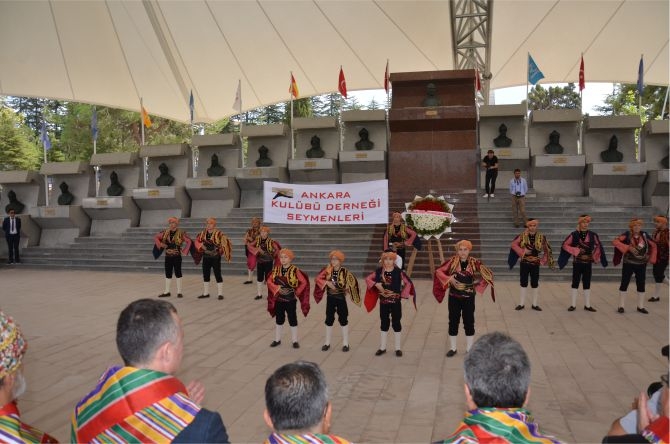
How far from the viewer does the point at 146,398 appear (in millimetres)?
2199

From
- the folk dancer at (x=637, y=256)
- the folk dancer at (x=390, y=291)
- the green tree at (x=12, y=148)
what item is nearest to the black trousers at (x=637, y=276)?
the folk dancer at (x=637, y=256)

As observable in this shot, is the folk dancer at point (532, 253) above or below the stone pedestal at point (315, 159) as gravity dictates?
below

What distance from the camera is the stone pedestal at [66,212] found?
65.5 feet

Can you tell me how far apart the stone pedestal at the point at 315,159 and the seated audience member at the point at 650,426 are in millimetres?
18947

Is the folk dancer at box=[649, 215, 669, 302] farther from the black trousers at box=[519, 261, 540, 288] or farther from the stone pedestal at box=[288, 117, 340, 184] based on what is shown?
the stone pedestal at box=[288, 117, 340, 184]

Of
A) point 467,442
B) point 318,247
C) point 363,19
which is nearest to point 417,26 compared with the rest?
point 363,19

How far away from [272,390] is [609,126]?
72.1ft

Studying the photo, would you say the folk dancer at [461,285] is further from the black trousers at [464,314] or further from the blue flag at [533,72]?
the blue flag at [533,72]

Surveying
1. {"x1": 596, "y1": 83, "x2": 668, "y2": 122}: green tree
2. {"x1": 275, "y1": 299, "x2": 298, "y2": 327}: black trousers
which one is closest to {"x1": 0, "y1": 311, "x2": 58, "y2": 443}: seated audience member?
{"x1": 275, "y1": 299, "x2": 298, "y2": 327}: black trousers

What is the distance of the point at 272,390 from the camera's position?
228 centimetres

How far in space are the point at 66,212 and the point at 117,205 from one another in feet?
6.38

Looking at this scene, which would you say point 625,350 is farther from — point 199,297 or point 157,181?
point 157,181

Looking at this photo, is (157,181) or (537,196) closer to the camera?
(537,196)

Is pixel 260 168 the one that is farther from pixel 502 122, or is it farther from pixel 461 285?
pixel 461 285
